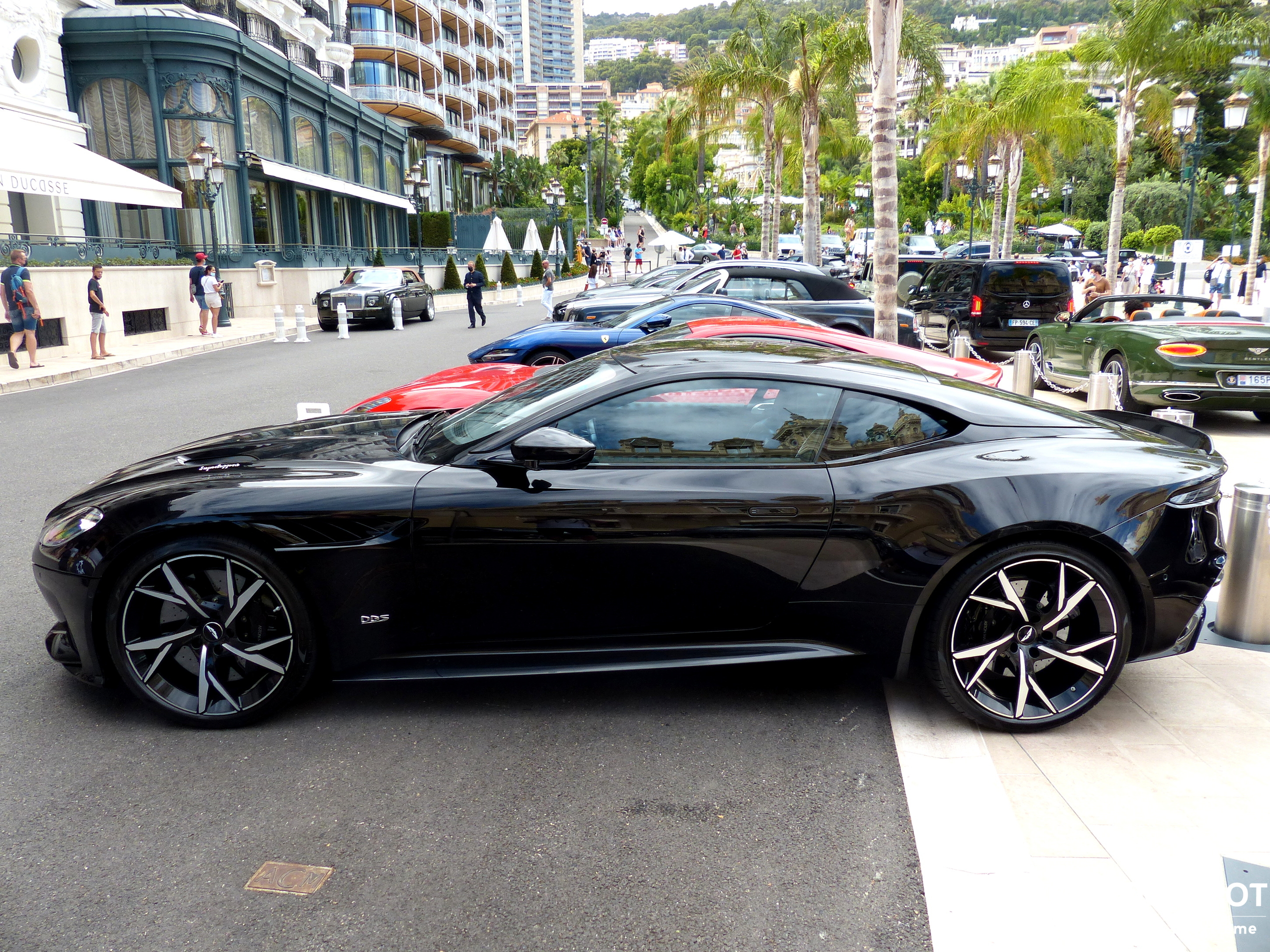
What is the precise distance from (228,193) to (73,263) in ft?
41.5

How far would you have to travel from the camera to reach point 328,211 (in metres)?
41.6

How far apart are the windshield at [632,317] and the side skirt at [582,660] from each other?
26.6 feet

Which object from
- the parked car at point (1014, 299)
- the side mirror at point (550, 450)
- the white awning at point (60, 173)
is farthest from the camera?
the white awning at point (60, 173)

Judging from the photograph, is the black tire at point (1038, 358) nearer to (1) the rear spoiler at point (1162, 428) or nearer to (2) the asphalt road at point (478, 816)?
(1) the rear spoiler at point (1162, 428)

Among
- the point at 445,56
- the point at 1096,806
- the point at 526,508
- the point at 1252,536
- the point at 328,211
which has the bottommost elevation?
the point at 1096,806

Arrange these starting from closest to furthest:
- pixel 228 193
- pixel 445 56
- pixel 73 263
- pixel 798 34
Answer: pixel 73 263
pixel 798 34
pixel 228 193
pixel 445 56

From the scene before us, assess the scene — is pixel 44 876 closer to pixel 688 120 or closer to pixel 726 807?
pixel 726 807

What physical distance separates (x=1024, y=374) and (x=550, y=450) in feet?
32.5

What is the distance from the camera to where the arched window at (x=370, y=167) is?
47719 millimetres

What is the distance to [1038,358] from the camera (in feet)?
44.3

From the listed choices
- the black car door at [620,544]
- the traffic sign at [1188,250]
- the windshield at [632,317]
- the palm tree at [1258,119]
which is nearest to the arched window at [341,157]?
the traffic sign at [1188,250]

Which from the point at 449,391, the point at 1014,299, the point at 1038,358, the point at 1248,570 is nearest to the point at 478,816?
the point at 1248,570

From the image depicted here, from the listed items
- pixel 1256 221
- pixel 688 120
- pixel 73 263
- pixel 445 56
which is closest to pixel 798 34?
pixel 688 120

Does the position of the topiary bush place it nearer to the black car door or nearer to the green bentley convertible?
the green bentley convertible
